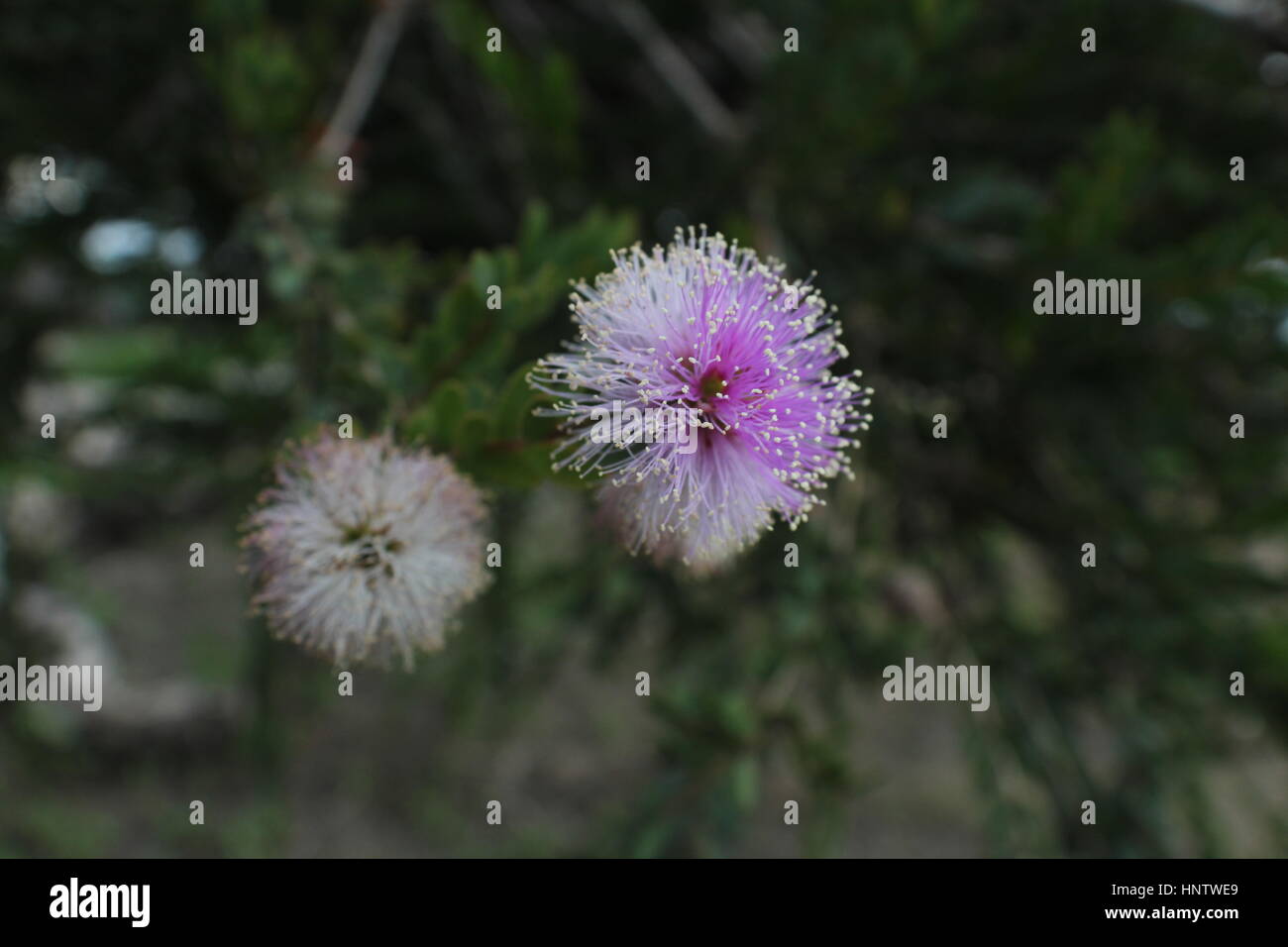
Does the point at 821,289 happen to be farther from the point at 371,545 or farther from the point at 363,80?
the point at 371,545

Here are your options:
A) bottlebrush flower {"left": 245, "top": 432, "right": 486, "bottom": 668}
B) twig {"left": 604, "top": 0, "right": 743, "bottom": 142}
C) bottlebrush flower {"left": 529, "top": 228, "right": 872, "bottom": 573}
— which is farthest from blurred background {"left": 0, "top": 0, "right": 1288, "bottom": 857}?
bottlebrush flower {"left": 529, "top": 228, "right": 872, "bottom": 573}

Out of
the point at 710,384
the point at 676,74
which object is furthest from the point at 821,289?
the point at 710,384

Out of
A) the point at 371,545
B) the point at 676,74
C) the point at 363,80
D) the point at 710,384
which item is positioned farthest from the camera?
the point at 676,74

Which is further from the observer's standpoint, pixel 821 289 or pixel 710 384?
pixel 821 289

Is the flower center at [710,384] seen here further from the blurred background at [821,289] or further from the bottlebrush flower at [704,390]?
the blurred background at [821,289]

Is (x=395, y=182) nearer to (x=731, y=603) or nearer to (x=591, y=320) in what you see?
(x=731, y=603)

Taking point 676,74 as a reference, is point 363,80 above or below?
below
